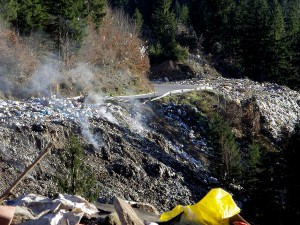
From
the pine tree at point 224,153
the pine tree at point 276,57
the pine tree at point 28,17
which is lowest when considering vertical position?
the pine tree at point 224,153

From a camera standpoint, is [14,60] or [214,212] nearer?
[214,212]

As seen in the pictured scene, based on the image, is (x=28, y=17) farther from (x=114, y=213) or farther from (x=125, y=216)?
(x=125, y=216)

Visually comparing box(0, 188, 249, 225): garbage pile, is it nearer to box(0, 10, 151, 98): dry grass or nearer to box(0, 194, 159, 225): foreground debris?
box(0, 194, 159, 225): foreground debris

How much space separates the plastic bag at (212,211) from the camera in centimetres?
595

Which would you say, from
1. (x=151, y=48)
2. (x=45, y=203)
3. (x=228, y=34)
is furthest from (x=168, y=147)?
(x=228, y=34)

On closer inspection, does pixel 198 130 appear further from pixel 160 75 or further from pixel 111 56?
pixel 160 75

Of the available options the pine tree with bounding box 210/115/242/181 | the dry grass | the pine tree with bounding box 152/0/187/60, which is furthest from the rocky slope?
the pine tree with bounding box 152/0/187/60

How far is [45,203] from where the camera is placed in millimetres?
6465

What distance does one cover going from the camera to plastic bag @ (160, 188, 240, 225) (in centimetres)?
595

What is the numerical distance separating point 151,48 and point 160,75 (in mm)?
4022

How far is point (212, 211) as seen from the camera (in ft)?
19.6

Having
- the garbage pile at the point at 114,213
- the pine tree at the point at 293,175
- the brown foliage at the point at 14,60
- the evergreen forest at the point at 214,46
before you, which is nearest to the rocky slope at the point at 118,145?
the evergreen forest at the point at 214,46

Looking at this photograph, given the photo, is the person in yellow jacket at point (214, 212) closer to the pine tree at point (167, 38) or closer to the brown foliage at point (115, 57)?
the brown foliage at point (115, 57)

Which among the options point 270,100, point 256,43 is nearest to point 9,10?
point 270,100
